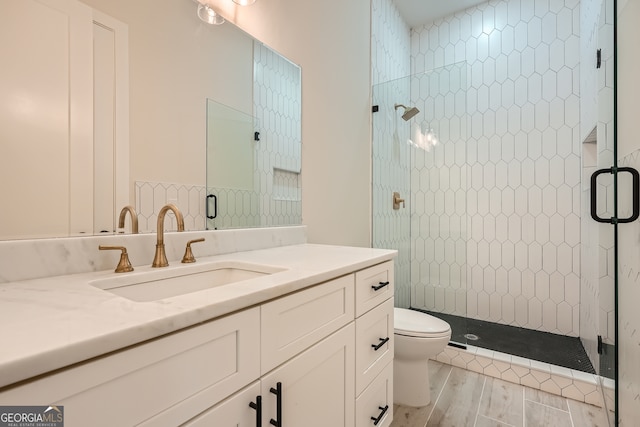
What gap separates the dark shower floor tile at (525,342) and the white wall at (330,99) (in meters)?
0.96

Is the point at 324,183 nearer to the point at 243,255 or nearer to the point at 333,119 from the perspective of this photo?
the point at 333,119

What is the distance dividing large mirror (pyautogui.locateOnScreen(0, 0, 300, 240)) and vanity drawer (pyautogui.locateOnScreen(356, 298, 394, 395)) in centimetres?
66

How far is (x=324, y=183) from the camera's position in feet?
6.04

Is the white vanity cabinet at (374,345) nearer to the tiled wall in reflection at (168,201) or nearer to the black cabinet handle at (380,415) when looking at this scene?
the black cabinet handle at (380,415)

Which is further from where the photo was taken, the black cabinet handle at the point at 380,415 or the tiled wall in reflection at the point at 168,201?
the black cabinet handle at the point at 380,415

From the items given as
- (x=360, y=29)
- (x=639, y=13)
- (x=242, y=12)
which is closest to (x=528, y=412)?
(x=639, y=13)

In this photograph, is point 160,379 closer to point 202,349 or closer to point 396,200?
point 202,349

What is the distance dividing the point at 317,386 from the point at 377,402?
504mm

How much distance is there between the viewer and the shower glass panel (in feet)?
7.82

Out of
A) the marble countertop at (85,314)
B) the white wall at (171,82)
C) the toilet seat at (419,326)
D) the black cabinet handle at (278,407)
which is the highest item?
the white wall at (171,82)

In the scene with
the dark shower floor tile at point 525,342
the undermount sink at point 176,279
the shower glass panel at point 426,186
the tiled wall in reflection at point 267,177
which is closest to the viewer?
the undermount sink at point 176,279

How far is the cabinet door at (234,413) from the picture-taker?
0.54 meters

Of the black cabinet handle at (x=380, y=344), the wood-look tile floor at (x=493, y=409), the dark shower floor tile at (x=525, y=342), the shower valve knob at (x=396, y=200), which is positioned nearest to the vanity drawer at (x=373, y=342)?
the black cabinet handle at (x=380, y=344)

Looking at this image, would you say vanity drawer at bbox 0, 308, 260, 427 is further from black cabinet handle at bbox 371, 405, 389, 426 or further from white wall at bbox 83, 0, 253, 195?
black cabinet handle at bbox 371, 405, 389, 426
